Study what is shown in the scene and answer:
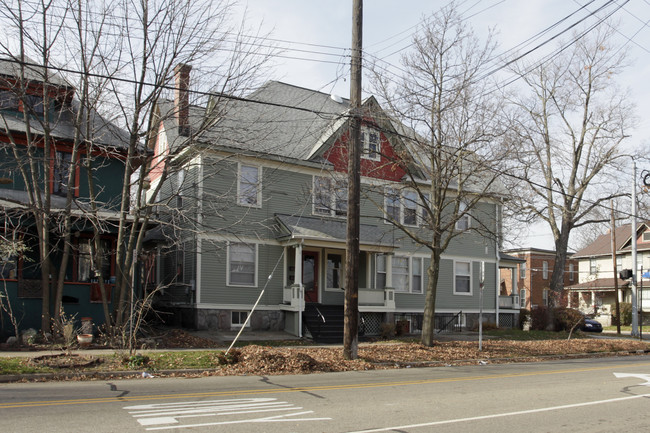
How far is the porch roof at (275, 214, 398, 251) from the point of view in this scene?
22.7 m

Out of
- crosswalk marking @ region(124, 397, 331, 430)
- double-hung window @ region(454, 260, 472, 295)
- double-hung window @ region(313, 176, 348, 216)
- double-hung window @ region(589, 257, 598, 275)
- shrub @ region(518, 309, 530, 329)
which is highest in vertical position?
double-hung window @ region(313, 176, 348, 216)

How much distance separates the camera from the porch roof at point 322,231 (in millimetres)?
22702

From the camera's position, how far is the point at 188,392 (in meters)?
10.4

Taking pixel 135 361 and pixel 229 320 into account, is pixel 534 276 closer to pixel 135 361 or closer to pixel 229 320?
pixel 229 320

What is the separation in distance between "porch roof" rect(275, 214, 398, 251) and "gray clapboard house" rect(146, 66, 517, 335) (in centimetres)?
6

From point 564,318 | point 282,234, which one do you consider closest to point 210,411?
point 282,234

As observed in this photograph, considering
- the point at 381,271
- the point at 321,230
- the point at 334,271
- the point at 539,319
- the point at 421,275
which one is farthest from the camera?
the point at 539,319

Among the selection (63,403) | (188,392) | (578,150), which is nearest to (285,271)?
(188,392)

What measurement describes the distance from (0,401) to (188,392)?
9.75ft

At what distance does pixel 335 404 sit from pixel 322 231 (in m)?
14.3

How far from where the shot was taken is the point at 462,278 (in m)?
29.8

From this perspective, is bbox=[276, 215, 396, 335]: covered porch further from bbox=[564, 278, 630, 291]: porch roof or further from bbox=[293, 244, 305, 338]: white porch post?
bbox=[564, 278, 630, 291]: porch roof

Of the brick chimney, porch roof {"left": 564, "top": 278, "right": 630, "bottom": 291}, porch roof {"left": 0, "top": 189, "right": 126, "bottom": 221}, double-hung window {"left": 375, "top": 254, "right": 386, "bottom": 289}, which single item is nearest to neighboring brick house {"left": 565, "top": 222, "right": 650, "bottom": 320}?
porch roof {"left": 564, "top": 278, "right": 630, "bottom": 291}

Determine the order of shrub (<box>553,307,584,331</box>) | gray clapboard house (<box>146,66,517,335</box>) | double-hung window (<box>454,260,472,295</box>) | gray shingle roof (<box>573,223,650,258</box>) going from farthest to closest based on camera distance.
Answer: gray shingle roof (<box>573,223,650,258</box>) < double-hung window (<box>454,260,472,295</box>) < shrub (<box>553,307,584,331</box>) < gray clapboard house (<box>146,66,517,335</box>)
